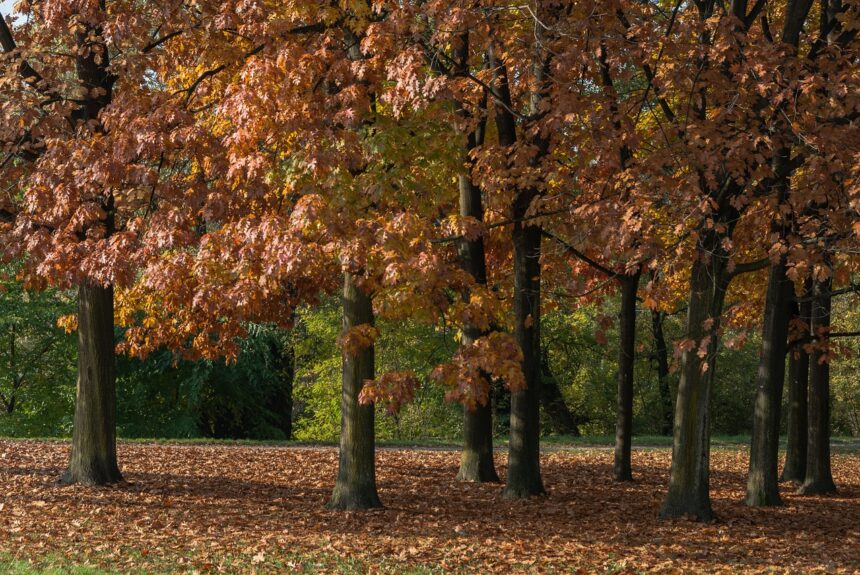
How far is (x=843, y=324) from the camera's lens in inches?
1451

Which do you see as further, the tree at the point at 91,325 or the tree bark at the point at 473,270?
the tree bark at the point at 473,270

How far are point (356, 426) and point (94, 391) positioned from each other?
444cm

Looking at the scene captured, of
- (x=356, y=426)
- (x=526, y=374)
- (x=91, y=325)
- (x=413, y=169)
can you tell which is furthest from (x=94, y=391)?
(x=526, y=374)

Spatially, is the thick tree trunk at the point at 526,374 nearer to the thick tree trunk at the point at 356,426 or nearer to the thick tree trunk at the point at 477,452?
the thick tree trunk at the point at 477,452

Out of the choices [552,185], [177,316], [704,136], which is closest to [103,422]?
[177,316]

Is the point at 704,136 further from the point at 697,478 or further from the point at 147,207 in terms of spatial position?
the point at 147,207

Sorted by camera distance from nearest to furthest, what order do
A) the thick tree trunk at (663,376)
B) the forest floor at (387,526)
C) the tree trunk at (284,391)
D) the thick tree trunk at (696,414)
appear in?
the forest floor at (387,526)
the thick tree trunk at (696,414)
the tree trunk at (284,391)
the thick tree trunk at (663,376)

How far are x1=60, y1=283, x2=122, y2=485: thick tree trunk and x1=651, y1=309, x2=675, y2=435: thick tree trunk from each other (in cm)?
2387

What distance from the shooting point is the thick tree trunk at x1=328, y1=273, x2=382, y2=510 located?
13.1 meters

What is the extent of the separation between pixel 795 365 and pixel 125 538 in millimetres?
11877

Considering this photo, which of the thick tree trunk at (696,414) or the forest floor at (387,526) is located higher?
the thick tree trunk at (696,414)

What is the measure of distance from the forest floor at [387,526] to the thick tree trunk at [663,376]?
1671 centimetres

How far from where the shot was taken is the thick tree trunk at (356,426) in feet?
43.0

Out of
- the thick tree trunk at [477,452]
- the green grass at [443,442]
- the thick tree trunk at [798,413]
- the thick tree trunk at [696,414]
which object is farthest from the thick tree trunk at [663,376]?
the thick tree trunk at [696,414]
